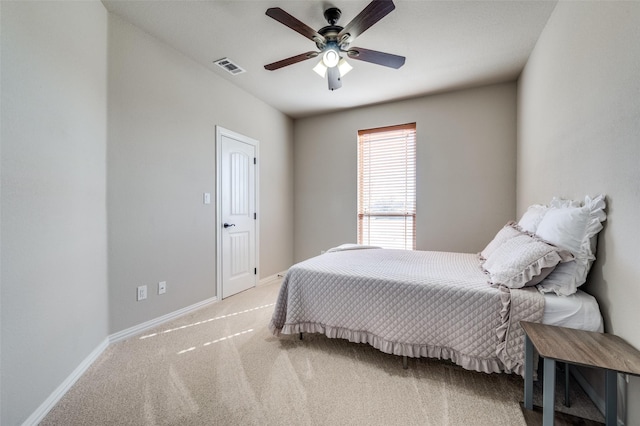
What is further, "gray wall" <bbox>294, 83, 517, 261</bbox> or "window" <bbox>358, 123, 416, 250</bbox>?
"window" <bbox>358, 123, 416, 250</bbox>

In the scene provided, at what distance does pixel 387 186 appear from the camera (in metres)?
4.00

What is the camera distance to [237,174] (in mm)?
3439

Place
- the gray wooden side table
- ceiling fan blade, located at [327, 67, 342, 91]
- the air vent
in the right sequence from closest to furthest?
the gray wooden side table → ceiling fan blade, located at [327, 67, 342, 91] → the air vent

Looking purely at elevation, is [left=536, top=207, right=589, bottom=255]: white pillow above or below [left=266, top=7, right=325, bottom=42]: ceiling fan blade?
below

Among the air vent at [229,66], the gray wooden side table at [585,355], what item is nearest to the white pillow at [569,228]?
the gray wooden side table at [585,355]

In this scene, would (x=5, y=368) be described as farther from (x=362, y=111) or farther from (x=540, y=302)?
(x=362, y=111)

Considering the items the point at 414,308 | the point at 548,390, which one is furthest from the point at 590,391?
the point at 414,308

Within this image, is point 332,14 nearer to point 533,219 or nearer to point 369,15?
point 369,15

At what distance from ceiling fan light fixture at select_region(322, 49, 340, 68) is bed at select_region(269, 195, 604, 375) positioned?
5.51 feet

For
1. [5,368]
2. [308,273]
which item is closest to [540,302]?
[308,273]

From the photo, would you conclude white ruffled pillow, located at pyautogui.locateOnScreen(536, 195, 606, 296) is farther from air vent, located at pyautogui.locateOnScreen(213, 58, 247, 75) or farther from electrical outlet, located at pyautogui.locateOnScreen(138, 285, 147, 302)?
air vent, located at pyautogui.locateOnScreen(213, 58, 247, 75)

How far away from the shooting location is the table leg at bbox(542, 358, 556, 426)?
1.07 meters

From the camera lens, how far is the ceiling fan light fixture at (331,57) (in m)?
2.12

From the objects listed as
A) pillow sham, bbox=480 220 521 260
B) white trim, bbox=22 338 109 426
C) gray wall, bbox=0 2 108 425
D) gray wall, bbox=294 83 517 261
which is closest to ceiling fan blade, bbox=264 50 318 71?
gray wall, bbox=0 2 108 425
